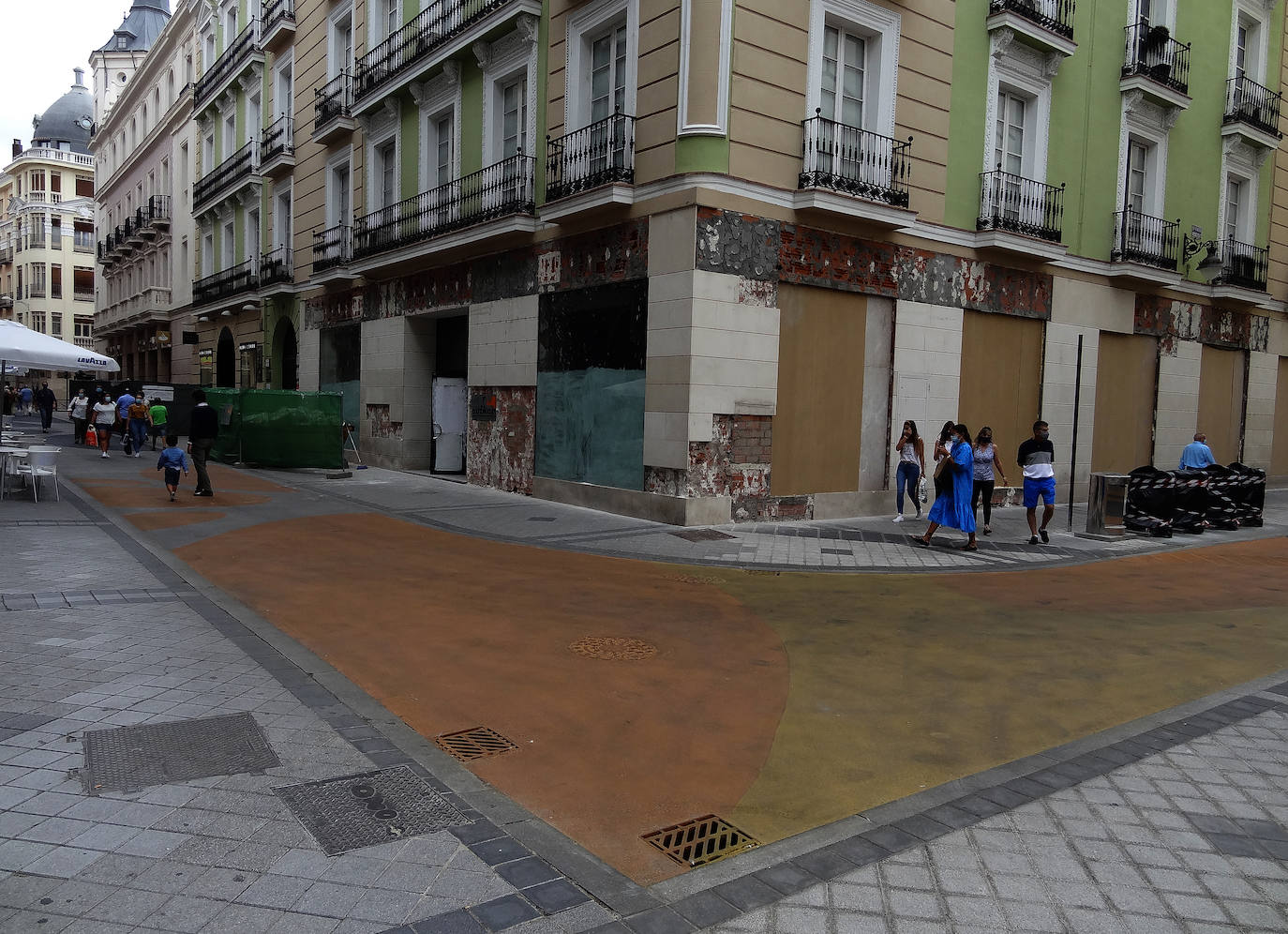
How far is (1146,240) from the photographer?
18.7 metres

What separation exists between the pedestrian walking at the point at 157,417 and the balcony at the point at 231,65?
1094cm

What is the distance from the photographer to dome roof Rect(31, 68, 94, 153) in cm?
6606

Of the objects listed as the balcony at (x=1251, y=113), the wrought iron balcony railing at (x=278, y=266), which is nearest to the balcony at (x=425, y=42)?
the wrought iron balcony railing at (x=278, y=266)

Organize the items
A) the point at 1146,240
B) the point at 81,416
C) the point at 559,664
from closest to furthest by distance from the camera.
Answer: the point at 559,664 → the point at 1146,240 → the point at 81,416

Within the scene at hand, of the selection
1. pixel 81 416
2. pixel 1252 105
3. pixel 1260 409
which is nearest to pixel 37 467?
pixel 81 416

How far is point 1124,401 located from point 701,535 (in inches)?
477

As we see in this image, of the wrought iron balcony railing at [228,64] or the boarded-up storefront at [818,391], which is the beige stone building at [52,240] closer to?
the wrought iron balcony railing at [228,64]

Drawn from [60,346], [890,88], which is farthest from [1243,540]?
[60,346]

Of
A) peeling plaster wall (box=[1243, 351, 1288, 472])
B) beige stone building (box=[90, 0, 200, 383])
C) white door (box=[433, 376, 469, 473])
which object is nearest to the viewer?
white door (box=[433, 376, 469, 473])

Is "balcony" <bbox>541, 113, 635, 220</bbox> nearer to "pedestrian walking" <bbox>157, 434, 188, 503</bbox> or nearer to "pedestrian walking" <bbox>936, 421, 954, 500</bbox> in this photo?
"pedestrian walking" <bbox>936, 421, 954, 500</bbox>

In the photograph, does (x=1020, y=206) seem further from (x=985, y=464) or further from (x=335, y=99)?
(x=335, y=99)

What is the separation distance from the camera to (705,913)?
10.4 feet

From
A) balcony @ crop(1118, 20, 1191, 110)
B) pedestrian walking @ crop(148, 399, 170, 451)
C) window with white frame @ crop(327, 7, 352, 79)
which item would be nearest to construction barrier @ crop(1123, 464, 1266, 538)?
balcony @ crop(1118, 20, 1191, 110)

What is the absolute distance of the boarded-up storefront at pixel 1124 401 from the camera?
18.6 metres
